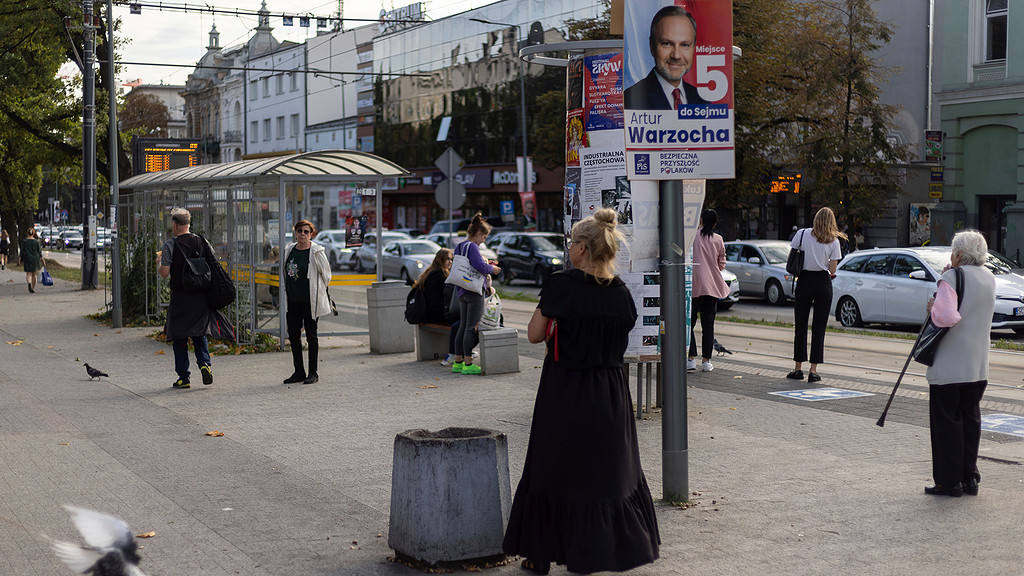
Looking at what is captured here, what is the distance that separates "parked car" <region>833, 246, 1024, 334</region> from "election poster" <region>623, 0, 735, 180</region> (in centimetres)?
1223

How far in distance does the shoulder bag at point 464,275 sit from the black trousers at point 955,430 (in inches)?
255

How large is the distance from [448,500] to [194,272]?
687 cm

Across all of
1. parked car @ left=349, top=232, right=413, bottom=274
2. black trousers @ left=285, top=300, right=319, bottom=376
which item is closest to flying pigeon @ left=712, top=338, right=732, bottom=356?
black trousers @ left=285, top=300, right=319, bottom=376

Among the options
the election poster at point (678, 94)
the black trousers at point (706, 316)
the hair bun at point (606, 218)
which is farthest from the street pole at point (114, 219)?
the hair bun at point (606, 218)

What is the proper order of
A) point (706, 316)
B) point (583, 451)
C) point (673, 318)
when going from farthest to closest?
1. point (706, 316)
2. point (673, 318)
3. point (583, 451)

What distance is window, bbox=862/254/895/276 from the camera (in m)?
19.1

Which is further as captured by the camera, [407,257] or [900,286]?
[407,257]

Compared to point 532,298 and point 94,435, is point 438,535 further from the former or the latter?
point 532,298

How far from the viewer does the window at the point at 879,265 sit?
62.5 feet

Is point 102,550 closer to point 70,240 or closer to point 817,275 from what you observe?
point 817,275

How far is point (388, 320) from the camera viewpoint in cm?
1481

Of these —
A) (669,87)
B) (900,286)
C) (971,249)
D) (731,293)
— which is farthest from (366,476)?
(731,293)

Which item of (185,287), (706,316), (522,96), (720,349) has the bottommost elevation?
(720,349)

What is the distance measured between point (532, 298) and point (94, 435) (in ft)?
60.4
